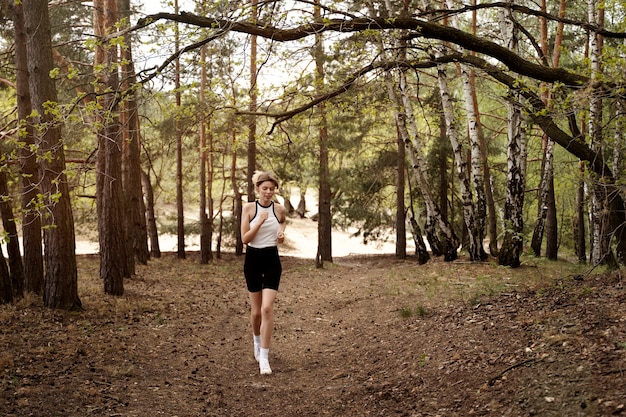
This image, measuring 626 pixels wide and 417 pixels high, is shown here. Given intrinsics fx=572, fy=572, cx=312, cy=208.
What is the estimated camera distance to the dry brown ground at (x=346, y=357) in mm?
4883

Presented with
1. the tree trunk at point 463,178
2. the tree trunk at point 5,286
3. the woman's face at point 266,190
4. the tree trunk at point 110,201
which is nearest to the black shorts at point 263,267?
the woman's face at point 266,190

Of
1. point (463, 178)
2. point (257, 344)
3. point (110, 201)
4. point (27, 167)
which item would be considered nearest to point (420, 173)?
point (463, 178)

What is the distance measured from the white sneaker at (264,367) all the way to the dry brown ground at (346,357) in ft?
0.35

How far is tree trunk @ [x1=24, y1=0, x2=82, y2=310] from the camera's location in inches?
344

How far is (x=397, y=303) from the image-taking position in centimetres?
998

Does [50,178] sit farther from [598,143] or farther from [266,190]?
[598,143]

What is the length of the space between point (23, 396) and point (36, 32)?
5.89 m

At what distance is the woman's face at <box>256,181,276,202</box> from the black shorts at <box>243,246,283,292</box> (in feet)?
2.01

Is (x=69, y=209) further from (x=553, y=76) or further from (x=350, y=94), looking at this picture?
(x=553, y=76)

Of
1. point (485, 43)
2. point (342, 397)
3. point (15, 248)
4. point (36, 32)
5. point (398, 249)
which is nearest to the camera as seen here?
point (342, 397)

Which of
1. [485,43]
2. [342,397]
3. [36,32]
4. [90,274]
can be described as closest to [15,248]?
[36,32]

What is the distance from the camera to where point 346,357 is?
24.3 feet

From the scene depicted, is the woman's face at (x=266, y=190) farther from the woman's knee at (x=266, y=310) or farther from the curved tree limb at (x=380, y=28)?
the curved tree limb at (x=380, y=28)

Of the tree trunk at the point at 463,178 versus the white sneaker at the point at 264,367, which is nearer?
the white sneaker at the point at 264,367
